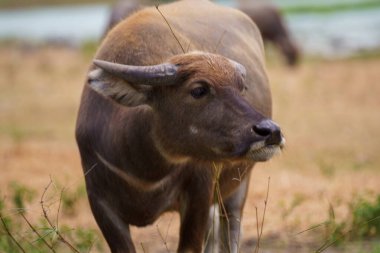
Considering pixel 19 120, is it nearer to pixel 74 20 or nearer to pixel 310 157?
pixel 310 157

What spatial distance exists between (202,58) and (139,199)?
998mm

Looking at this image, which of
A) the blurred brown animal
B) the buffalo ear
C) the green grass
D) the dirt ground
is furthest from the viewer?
the green grass

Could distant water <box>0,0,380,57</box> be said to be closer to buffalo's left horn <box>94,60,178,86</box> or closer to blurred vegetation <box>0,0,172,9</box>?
blurred vegetation <box>0,0,172,9</box>

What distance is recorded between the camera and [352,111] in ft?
54.0

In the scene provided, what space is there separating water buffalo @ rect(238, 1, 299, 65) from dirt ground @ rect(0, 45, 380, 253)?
90 cm

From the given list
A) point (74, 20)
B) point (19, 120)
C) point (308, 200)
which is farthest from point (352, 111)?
point (74, 20)

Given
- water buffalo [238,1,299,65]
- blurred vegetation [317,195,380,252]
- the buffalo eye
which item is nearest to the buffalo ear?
the buffalo eye

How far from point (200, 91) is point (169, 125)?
306 mm

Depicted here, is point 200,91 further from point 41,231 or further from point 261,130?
point 41,231

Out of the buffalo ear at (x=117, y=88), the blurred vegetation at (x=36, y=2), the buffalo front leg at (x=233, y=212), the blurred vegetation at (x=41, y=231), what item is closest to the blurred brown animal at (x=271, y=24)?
the blurred vegetation at (x=41, y=231)

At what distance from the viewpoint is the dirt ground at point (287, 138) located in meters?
8.68

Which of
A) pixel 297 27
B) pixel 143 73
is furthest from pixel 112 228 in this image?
pixel 297 27

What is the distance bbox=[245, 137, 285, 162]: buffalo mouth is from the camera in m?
5.50

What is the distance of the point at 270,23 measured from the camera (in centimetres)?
2481
